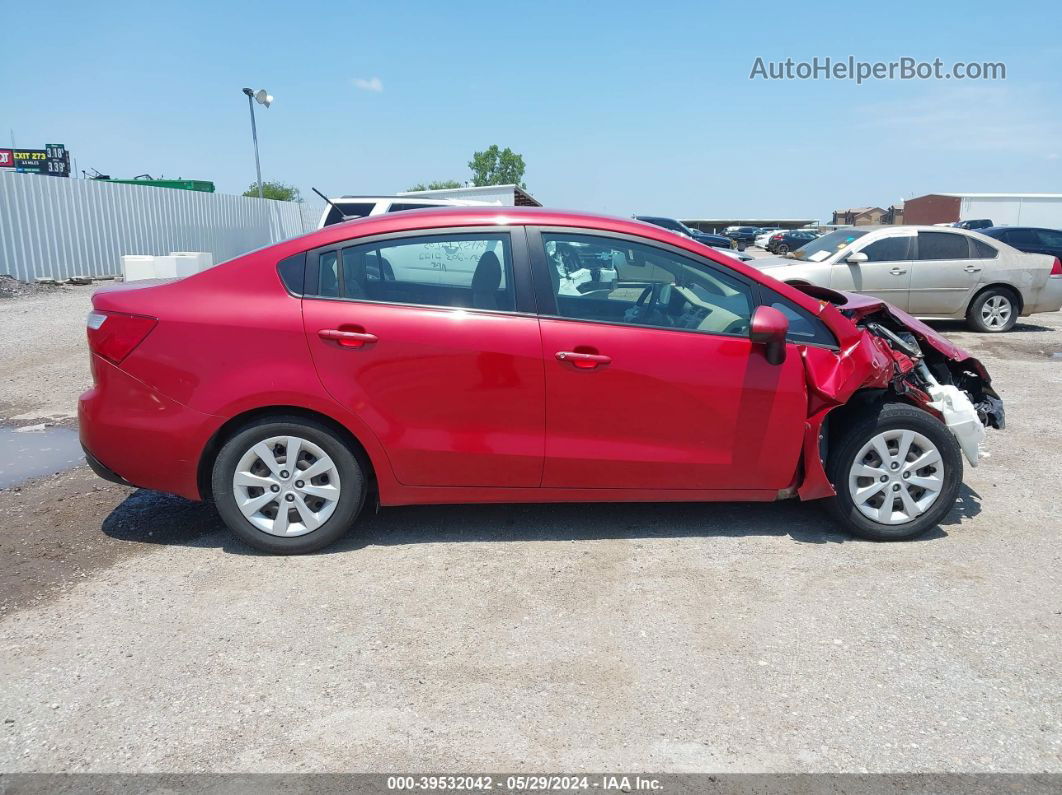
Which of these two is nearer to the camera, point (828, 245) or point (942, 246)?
point (942, 246)

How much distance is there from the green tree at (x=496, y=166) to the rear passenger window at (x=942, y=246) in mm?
78583

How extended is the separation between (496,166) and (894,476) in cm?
8762

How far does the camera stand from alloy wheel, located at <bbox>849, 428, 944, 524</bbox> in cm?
422

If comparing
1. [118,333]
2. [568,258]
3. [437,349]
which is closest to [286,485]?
[437,349]

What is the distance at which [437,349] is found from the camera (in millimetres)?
3957

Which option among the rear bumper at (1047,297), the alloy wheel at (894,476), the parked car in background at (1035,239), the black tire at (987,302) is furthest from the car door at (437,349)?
the parked car in background at (1035,239)

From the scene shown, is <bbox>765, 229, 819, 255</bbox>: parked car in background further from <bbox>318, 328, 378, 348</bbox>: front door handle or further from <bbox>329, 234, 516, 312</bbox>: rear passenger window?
<bbox>318, 328, 378, 348</bbox>: front door handle

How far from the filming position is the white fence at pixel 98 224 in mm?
17906

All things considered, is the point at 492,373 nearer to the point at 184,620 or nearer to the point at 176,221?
the point at 184,620

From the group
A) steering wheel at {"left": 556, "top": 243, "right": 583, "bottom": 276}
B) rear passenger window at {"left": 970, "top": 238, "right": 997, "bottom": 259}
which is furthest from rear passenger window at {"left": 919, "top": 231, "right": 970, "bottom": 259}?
steering wheel at {"left": 556, "top": 243, "right": 583, "bottom": 276}

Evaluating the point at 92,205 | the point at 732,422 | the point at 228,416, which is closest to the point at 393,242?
the point at 228,416

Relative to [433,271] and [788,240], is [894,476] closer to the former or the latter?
[433,271]

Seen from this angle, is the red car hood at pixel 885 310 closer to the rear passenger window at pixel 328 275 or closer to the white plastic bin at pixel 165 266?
the rear passenger window at pixel 328 275

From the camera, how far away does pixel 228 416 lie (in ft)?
13.0
